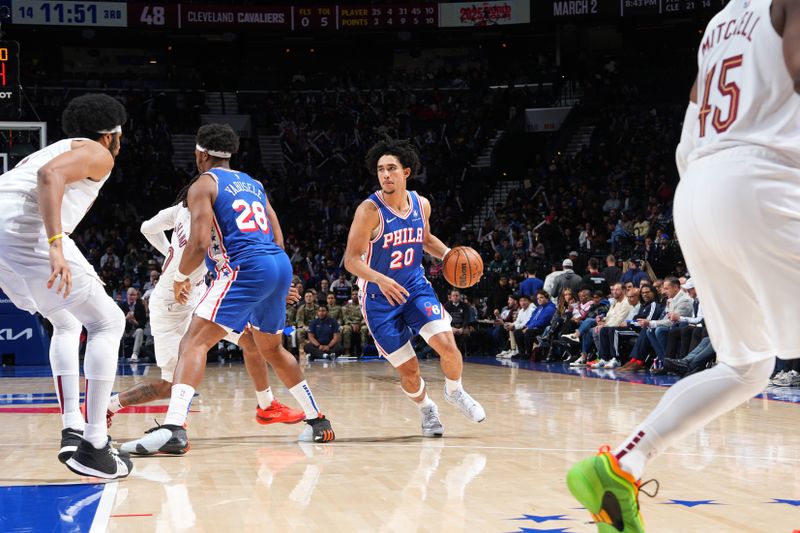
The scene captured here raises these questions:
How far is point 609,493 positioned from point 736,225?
79 cm

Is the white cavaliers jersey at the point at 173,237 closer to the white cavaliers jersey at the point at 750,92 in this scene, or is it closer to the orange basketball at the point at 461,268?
the orange basketball at the point at 461,268

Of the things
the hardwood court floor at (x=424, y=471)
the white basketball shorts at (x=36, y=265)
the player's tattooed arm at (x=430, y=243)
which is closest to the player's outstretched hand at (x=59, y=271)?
the white basketball shorts at (x=36, y=265)

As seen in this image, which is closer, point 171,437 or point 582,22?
point 171,437

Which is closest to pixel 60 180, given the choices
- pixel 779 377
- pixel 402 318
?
pixel 402 318

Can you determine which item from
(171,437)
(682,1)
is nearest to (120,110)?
(171,437)

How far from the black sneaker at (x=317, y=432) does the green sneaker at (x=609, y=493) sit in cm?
297

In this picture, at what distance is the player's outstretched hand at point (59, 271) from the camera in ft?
12.5

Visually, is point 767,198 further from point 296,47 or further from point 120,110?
point 296,47

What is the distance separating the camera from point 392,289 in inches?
223

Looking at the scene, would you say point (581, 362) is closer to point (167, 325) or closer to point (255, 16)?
point (167, 325)

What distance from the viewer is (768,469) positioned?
14.5 feet

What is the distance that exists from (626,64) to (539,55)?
9.32 ft

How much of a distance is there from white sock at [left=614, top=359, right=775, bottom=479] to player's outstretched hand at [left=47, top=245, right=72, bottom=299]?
224 centimetres

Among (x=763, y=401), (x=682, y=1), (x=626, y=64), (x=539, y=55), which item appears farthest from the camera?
(x=539, y=55)
